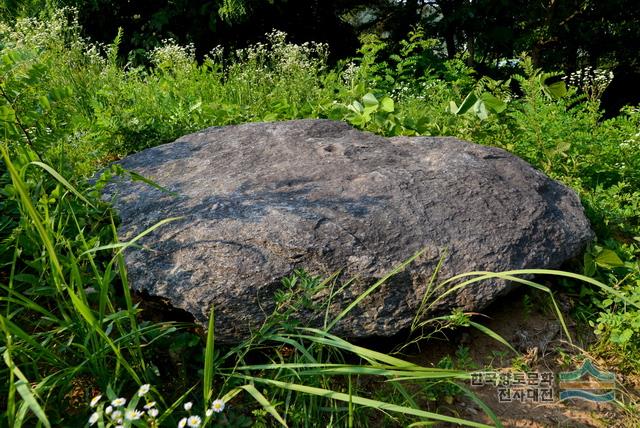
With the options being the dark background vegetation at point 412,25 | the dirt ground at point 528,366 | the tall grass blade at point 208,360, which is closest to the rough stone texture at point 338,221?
the dirt ground at point 528,366

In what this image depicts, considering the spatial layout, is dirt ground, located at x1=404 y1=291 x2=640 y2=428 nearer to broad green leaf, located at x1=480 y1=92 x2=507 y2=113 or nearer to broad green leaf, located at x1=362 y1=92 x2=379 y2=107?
broad green leaf, located at x1=480 y1=92 x2=507 y2=113

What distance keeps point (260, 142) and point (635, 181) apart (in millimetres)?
2305

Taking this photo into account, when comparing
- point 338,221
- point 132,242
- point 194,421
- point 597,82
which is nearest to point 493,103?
point 597,82

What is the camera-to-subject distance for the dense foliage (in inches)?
75.3

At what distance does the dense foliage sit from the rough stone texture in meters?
0.14

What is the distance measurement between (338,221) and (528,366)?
1.01m

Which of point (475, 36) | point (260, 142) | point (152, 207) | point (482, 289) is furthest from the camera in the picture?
point (475, 36)

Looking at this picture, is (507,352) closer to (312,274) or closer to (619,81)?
(312,274)

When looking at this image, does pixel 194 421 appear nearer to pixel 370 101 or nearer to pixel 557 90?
pixel 370 101

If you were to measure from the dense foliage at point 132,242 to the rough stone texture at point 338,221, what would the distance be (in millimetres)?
142

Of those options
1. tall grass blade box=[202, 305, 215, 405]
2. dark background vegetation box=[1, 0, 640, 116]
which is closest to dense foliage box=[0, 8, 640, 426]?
tall grass blade box=[202, 305, 215, 405]

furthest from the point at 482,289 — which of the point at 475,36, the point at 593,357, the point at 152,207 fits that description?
the point at 475,36

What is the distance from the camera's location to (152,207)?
2.66 m

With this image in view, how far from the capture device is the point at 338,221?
248 cm
